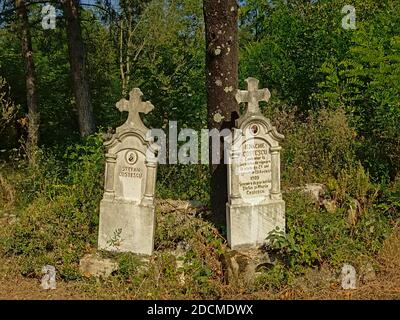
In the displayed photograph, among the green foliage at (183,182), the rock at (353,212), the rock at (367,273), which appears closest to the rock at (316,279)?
the rock at (367,273)

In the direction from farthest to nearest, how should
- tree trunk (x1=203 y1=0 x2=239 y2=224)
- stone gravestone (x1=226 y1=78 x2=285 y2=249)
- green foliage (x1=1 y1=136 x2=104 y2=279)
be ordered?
1. tree trunk (x1=203 y1=0 x2=239 y2=224)
2. green foliage (x1=1 y1=136 x2=104 y2=279)
3. stone gravestone (x1=226 y1=78 x2=285 y2=249)

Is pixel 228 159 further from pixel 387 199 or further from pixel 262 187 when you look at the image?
pixel 387 199

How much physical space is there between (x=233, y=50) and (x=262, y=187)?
5.79ft

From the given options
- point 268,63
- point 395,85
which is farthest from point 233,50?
point 268,63

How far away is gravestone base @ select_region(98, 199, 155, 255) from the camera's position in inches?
240

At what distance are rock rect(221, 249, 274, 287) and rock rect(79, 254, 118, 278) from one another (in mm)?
1296

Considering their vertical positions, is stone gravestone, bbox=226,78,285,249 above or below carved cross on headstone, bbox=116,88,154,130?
below

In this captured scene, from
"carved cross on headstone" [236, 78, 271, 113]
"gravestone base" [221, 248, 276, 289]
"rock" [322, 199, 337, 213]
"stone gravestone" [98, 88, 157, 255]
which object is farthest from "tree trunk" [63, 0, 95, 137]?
"gravestone base" [221, 248, 276, 289]

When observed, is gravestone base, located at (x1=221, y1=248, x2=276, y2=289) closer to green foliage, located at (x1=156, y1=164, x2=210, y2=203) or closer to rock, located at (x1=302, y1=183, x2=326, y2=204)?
rock, located at (x1=302, y1=183, x2=326, y2=204)

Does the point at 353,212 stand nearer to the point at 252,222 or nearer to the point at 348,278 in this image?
the point at 348,278

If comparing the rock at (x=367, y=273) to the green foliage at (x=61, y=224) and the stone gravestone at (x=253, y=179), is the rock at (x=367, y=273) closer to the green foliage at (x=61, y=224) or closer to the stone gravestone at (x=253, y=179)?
the stone gravestone at (x=253, y=179)

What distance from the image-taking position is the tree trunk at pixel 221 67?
640cm

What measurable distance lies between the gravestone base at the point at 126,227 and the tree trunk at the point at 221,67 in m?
0.97

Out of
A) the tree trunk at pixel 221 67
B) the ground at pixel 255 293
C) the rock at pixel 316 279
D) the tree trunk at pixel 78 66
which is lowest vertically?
the ground at pixel 255 293
